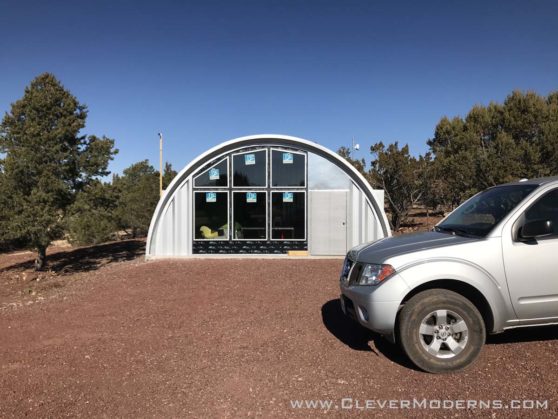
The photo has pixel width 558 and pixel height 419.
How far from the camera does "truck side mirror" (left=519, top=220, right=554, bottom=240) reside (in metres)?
3.73

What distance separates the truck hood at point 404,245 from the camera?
4004mm

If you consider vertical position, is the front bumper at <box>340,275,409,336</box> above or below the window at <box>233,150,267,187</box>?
below

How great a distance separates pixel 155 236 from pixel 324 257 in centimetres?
598

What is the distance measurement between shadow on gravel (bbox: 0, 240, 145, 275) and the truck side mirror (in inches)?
687

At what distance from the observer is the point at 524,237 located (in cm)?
385

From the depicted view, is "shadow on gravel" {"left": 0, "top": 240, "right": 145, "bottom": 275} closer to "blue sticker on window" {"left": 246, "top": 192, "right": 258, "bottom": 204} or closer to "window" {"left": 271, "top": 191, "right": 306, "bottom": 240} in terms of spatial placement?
"blue sticker on window" {"left": 246, "top": 192, "right": 258, "bottom": 204}

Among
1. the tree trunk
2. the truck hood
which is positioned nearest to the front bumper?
the truck hood

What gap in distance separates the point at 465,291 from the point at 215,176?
422 inches

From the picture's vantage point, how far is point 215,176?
13.7m

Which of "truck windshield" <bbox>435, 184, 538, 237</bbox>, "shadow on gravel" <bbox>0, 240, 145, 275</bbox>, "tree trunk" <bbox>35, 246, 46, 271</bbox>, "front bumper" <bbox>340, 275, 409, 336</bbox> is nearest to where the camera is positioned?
"front bumper" <bbox>340, 275, 409, 336</bbox>

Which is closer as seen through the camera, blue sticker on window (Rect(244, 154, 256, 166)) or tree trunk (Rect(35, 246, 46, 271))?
blue sticker on window (Rect(244, 154, 256, 166))

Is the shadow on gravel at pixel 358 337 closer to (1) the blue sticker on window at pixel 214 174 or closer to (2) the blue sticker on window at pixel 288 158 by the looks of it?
(2) the blue sticker on window at pixel 288 158

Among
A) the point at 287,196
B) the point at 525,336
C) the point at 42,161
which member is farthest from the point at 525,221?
the point at 42,161

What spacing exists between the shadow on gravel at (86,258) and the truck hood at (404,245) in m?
16.0
